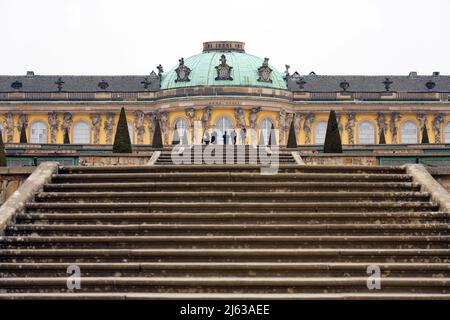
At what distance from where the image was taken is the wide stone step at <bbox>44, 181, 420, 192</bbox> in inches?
822

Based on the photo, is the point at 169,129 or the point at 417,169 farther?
the point at 169,129

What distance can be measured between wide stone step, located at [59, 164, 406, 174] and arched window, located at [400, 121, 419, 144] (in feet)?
141

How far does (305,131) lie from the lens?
211 ft

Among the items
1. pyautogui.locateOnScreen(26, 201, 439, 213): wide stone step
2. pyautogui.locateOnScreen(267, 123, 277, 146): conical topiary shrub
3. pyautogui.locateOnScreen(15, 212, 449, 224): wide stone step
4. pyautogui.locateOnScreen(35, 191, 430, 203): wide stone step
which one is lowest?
pyautogui.locateOnScreen(15, 212, 449, 224): wide stone step

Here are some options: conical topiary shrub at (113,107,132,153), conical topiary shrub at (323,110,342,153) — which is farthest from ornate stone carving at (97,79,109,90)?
conical topiary shrub at (323,110,342,153)

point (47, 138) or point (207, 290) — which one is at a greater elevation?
point (47, 138)

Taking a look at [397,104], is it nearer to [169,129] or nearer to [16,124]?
[169,129]

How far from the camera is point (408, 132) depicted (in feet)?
212

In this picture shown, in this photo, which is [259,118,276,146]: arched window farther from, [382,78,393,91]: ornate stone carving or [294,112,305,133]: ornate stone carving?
[382,78,393,91]: ornate stone carving

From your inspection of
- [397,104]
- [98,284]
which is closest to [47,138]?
[397,104]

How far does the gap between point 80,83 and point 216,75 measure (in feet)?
32.6
